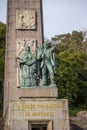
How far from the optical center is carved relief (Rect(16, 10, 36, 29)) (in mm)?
21875

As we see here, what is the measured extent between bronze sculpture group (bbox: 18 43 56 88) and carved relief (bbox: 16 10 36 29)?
4448mm

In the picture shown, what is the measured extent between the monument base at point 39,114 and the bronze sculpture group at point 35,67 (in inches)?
44.9

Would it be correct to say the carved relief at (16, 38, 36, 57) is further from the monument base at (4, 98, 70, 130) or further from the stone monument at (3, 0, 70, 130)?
the monument base at (4, 98, 70, 130)

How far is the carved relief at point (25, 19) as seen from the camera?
2188 cm

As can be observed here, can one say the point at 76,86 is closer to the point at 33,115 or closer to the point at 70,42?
the point at 70,42

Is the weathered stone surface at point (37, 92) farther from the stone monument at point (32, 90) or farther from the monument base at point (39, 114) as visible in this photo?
the monument base at point (39, 114)

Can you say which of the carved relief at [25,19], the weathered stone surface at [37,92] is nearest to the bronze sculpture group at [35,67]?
the weathered stone surface at [37,92]

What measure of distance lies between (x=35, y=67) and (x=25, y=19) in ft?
17.2

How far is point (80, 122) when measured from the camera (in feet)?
Result: 71.1

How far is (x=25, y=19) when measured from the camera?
2186cm

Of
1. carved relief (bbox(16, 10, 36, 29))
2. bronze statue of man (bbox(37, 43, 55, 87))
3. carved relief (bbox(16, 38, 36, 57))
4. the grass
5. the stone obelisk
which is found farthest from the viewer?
the grass

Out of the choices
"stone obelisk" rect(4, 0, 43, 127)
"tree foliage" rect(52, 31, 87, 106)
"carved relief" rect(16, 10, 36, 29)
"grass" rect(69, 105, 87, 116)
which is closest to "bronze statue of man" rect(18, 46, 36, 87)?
"stone obelisk" rect(4, 0, 43, 127)

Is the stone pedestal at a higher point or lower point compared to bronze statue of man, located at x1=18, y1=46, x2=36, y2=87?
lower

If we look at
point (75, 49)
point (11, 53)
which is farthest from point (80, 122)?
point (75, 49)
